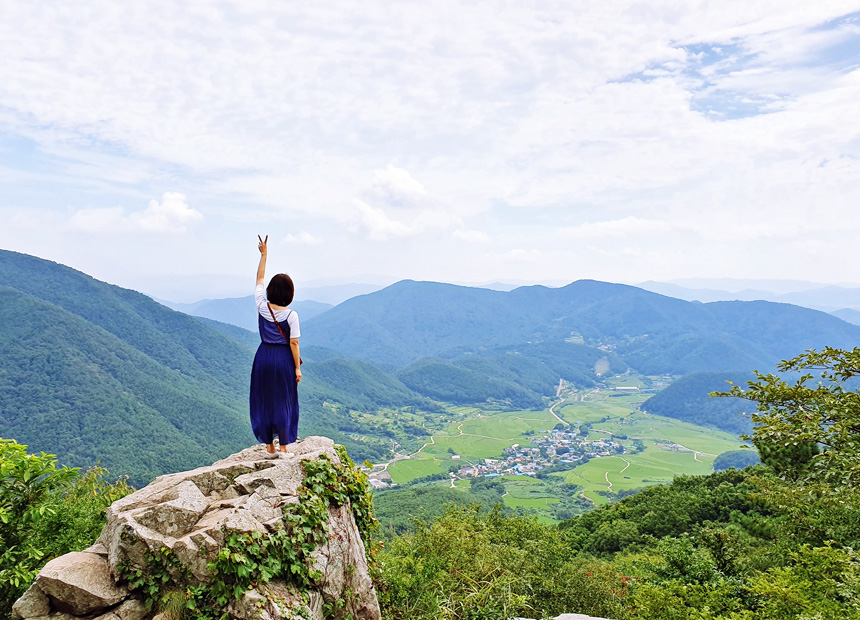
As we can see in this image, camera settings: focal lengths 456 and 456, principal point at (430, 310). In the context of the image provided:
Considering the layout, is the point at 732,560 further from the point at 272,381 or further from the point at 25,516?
the point at 25,516

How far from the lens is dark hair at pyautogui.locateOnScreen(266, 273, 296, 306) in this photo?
7.69 meters

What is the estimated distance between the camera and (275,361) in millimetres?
7828

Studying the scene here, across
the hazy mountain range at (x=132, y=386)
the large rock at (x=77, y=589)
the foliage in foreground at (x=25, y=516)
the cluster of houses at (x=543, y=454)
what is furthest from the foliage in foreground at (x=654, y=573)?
the cluster of houses at (x=543, y=454)

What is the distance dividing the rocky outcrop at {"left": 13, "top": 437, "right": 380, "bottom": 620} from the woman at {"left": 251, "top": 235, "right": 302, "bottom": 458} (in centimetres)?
85

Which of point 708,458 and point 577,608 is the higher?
point 577,608

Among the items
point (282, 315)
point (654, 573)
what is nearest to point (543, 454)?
point (654, 573)

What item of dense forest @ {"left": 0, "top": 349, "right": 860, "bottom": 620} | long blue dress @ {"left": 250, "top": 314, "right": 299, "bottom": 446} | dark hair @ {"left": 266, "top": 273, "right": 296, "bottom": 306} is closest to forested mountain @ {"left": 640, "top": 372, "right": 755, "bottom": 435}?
dense forest @ {"left": 0, "top": 349, "right": 860, "bottom": 620}

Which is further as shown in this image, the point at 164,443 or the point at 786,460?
the point at 164,443

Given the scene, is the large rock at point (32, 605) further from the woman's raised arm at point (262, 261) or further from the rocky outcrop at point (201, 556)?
the woman's raised arm at point (262, 261)

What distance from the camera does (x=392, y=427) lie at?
144 m

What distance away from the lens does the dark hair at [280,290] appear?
769 cm

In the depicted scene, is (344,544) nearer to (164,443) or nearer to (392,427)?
(164,443)

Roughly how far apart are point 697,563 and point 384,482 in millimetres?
85570

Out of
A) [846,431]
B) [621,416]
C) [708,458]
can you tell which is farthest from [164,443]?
[621,416]
